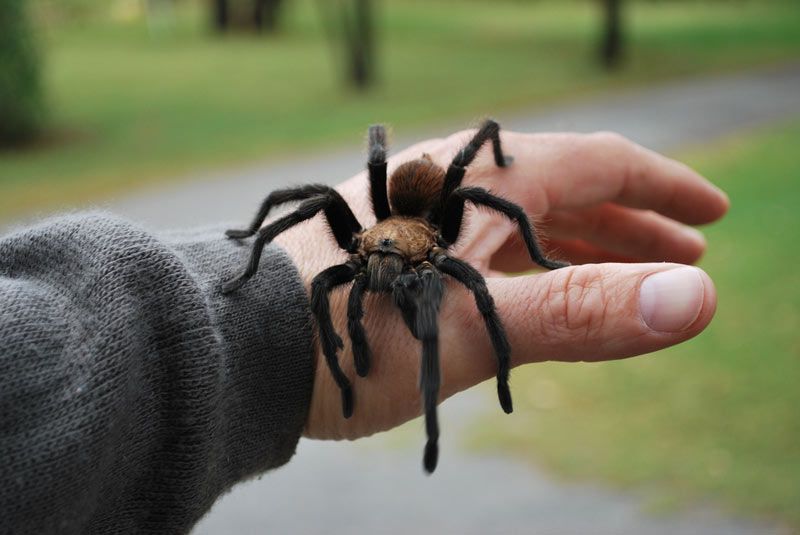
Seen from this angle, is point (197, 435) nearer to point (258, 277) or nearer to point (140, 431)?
point (140, 431)

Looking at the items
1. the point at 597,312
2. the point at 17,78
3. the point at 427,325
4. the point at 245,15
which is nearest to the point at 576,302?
the point at 597,312

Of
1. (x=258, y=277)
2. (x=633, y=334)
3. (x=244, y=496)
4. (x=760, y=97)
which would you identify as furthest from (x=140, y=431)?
(x=760, y=97)

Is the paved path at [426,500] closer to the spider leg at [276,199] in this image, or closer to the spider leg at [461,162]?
the spider leg at [276,199]

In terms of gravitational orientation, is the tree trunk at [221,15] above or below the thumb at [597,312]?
below

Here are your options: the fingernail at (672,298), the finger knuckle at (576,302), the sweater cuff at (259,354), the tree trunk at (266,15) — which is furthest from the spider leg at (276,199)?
the tree trunk at (266,15)

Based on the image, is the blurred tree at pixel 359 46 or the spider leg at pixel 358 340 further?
the blurred tree at pixel 359 46

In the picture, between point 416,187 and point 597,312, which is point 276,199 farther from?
point 597,312
